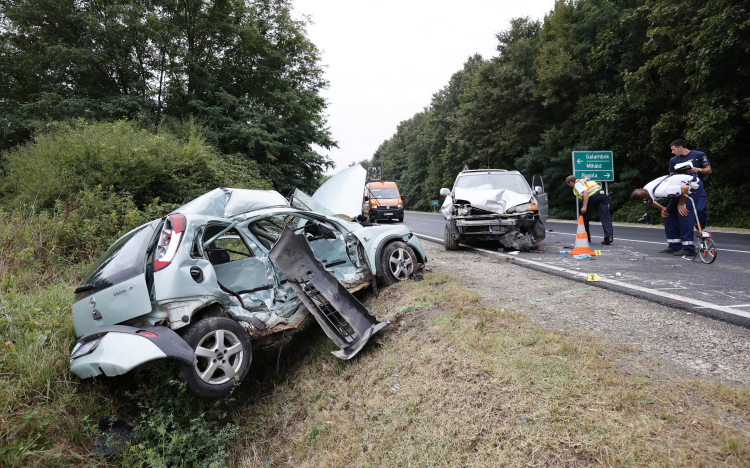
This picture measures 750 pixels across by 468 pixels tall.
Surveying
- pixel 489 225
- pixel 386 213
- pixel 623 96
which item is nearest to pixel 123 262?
pixel 489 225

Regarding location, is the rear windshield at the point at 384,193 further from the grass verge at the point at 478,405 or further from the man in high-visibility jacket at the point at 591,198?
the grass verge at the point at 478,405

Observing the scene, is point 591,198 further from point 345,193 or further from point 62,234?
point 62,234

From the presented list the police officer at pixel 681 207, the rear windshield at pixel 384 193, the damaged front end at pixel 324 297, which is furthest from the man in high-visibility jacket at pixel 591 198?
the rear windshield at pixel 384 193

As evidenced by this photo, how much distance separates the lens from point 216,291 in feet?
11.4

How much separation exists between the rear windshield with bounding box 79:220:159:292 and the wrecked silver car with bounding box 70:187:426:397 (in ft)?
0.04

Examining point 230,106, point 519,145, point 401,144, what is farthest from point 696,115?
point 401,144

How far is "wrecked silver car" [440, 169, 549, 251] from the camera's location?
26.3 feet

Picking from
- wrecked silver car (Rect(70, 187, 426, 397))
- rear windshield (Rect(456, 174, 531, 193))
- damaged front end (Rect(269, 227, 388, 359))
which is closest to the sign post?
rear windshield (Rect(456, 174, 531, 193))

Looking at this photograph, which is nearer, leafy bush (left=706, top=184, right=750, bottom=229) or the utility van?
leafy bush (left=706, top=184, right=750, bottom=229)

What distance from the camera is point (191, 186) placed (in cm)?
966

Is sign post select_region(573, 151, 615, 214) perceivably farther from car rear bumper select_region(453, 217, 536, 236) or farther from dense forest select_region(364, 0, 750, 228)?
car rear bumper select_region(453, 217, 536, 236)

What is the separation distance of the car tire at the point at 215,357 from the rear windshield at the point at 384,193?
16.0 m

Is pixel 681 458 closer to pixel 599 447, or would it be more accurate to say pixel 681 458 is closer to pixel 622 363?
pixel 599 447

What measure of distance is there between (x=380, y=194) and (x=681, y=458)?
17962mm
